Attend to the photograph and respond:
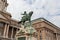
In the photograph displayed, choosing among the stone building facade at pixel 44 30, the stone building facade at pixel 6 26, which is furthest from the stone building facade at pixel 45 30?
the stone building facade at pixel 6 26

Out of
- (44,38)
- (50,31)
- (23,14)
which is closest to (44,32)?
(44,38)

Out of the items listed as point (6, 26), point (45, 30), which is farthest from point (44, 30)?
point (6, 26)

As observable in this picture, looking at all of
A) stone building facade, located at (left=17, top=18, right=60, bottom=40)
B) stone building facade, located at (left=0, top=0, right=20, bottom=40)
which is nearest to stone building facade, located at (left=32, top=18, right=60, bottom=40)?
stone building facade, located at (left=17, top=18, right=60, bottom=40)

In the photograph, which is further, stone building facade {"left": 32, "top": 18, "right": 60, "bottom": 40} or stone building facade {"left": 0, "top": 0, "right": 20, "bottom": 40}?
stone building facade {"left": 32, "top": 18, "right": 60, "bottom": 40}

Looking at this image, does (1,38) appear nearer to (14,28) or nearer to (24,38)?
(14,28)

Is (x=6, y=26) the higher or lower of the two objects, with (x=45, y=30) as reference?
higher

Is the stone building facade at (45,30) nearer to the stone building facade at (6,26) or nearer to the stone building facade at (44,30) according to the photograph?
the stone building facade at (44,30)

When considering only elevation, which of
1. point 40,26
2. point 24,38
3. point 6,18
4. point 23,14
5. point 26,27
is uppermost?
point 6,18

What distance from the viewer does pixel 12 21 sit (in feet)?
128

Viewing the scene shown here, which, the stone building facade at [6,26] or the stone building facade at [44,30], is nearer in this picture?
the stone building facade at [6,26]

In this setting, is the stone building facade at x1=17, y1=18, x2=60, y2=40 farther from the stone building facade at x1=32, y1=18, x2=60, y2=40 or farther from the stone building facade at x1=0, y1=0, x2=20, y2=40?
the stone building facade at x1=0, y1=0, x2=20, y2=40

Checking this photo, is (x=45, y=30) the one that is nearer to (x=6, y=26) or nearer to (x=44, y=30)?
(x=44, y=30)

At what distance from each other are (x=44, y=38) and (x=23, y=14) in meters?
24.6

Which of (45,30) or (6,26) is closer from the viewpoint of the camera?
(6,26)
